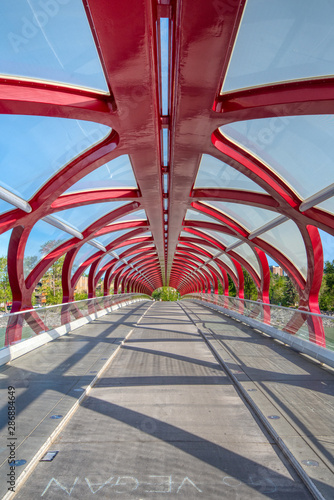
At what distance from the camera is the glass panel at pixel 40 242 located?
680 inches

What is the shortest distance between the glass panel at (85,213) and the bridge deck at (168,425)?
8428 millimetres

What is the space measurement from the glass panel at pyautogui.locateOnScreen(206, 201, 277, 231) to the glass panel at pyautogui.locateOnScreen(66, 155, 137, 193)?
16.5 feet

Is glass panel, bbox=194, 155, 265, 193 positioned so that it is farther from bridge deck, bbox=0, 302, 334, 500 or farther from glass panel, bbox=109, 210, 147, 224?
glass panel, bbox=109, 210, 147, 224

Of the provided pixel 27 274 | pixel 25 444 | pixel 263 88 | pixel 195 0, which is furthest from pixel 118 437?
pixel 27 274

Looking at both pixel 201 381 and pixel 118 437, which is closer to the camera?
pixel 118 437

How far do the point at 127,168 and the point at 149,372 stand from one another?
715 cm

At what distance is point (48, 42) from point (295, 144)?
594 centimetres

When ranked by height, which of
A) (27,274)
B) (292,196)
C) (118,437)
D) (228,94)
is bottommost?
(118,437)

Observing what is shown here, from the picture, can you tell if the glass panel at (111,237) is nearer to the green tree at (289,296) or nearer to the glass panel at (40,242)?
the glass panel at (40,242)

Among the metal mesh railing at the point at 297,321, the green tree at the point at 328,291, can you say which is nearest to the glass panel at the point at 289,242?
the metal mesh railing at the point at 297,321

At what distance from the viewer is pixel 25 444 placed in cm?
411

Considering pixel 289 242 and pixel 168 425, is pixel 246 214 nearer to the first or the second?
pixel 289 242

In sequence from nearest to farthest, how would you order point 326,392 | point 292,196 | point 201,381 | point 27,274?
point 326,392 → point 201,381 → point 292,196 → point 27,274

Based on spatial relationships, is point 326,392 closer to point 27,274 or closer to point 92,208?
point 92,208
